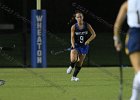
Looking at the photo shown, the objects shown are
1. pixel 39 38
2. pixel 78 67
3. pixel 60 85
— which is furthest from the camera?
pixel 39 38

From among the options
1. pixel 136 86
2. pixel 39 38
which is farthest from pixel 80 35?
pixel 136 86

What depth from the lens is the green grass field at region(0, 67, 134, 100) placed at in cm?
1214

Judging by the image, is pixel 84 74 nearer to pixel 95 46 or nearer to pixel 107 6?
pixel 107 6

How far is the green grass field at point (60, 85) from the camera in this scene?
39.8ft

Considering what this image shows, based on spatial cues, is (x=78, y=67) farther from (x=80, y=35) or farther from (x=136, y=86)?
(x=136, y=86)

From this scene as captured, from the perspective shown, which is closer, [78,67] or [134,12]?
[134,12]

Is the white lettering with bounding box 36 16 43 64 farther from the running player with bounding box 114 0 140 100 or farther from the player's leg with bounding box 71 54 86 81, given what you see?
the running player with bounding box 114 0 140 100

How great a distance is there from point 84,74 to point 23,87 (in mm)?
3937

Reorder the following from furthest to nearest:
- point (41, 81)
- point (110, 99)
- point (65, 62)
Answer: point (65, 62) → point (41, 81) → point (110, 99)

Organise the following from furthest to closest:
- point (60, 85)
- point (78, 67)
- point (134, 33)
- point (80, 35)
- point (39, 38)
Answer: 1. point (39, 38)
2. point (80, 35)
3. point (78, 67)
4. point (60, 85)
5. point (134, 33)

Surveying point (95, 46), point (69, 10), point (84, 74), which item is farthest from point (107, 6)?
point (84, 74)

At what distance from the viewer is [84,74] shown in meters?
17.6

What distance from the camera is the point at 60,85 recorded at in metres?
14.2

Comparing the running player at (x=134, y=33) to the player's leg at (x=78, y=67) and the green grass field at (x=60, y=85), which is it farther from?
the player's leg at (x=78, y=67)
